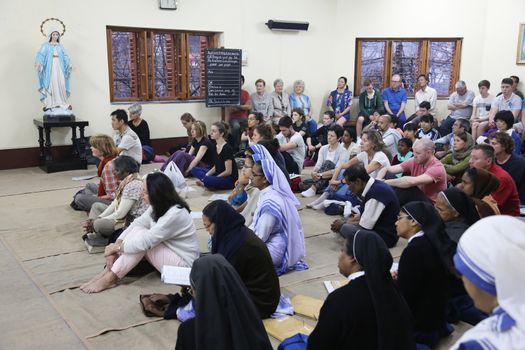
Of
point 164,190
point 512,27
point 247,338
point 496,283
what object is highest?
point 512,27

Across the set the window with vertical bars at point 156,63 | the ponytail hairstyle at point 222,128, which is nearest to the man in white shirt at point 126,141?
the ponytail hairstyle at point 222,128

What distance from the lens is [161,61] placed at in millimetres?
9250

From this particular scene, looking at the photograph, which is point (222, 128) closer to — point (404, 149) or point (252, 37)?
point (404, 149)

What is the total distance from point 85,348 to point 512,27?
9.47 meters

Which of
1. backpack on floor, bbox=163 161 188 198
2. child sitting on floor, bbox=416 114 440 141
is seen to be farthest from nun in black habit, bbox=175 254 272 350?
child sitting on floor, bbox=416 114 440 141

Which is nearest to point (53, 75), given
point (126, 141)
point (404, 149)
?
point (126, 141)

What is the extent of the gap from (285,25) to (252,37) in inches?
27.2

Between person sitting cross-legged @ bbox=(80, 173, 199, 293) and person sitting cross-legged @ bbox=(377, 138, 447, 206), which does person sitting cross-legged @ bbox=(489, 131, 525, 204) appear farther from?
person sitting cross-legged @ bbox=(80, 173, 199, 293)

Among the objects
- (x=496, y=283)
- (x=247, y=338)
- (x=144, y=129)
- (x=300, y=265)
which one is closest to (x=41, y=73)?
(x=144, y=129)

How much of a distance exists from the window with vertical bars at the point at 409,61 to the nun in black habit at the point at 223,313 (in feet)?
30.1

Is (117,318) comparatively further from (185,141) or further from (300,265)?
(185,141)

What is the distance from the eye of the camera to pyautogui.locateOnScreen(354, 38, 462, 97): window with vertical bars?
10.7 metres

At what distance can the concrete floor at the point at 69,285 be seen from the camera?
10.9 feet

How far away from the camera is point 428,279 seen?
3.00 metres
